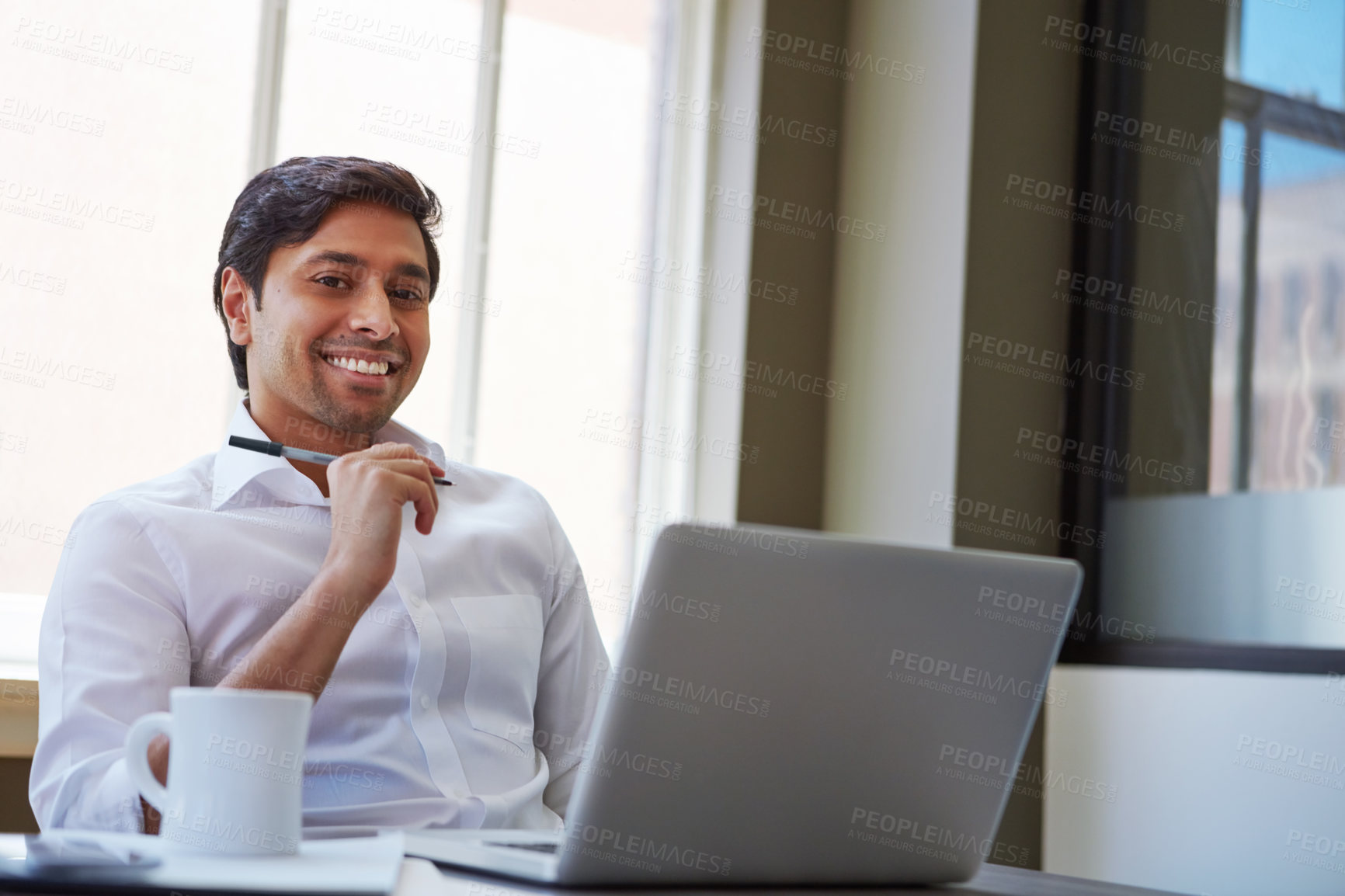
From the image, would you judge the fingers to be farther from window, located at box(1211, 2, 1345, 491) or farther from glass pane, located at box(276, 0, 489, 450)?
window, located at box(1211, 2, 1345, 491)

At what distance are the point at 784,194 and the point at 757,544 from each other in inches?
84.7

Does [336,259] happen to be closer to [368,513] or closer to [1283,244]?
[368,513]

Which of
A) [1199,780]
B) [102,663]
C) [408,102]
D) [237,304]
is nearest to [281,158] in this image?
[408,102]

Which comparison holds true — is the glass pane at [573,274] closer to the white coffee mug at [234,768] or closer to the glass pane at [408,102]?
the glass pane at [408,102]

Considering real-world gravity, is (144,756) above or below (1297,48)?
below

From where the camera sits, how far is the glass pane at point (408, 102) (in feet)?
8.30

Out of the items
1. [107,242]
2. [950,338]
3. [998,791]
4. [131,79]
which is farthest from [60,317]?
[998,791]

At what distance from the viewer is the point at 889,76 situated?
286cm

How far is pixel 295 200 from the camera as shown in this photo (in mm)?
1629

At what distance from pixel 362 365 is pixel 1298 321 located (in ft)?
5.16

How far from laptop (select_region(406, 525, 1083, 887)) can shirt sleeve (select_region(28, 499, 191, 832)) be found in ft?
1.21

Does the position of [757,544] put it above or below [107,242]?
below

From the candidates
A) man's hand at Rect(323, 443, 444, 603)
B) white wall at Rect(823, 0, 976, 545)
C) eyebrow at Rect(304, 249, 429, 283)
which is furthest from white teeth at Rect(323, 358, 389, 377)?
white wall at Rect(823, 0, 976, 545)

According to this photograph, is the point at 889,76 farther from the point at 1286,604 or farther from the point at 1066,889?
the point at 1066,889
